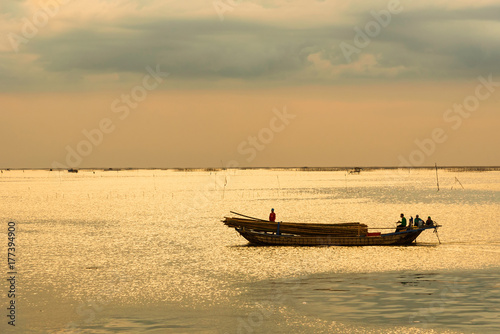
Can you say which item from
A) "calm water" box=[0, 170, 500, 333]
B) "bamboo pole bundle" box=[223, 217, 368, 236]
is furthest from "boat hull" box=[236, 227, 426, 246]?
"calm water" box=[0, 170, 500, 333]

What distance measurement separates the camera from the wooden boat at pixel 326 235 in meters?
54.6

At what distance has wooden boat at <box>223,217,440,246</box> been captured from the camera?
54.6 meters

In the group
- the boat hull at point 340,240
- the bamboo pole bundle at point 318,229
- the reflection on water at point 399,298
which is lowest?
the reflection on water at point 399,298

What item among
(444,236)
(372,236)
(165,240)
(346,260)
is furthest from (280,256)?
(444,236)

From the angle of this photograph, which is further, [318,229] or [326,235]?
[318,229]

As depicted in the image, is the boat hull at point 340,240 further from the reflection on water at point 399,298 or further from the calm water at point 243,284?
the reflection on water at point 399,298

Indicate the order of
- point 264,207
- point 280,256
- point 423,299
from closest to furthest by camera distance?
point 423,299, point 280,256, point 264,207

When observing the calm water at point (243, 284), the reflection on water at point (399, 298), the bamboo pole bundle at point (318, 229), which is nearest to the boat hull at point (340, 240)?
the bamboo pole bundle at point (318, 229)

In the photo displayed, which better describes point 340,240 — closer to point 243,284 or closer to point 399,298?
point 243,284

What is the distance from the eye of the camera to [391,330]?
88.5 ft

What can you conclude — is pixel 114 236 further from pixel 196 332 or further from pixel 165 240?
pixel 196 332

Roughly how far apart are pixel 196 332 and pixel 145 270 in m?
17.3

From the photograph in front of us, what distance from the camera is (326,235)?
2165 inches

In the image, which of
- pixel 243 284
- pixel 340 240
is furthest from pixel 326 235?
pixel 243 284
